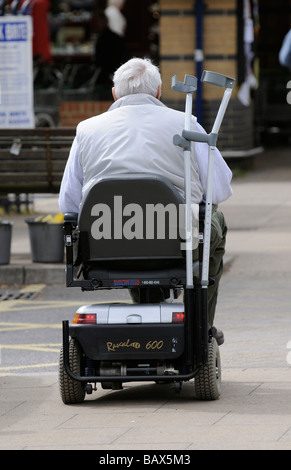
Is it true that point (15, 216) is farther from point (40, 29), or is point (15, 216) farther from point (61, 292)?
point (40, 29)

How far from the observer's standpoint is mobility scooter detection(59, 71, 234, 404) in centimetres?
611

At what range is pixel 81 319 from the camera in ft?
20.4

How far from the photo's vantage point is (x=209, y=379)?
6.19 m

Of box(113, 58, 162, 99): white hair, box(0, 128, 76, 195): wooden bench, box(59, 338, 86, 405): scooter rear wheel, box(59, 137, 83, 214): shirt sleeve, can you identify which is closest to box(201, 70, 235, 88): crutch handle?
box(113, 58, 162, 99): white hair

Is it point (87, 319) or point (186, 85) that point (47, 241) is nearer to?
point (87, 319)

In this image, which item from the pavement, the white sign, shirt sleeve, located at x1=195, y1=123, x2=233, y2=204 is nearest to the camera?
the pavement

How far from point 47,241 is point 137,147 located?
15.3 ft

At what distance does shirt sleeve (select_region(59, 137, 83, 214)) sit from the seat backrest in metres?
0.28

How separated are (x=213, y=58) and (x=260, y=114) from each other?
5.63 meters

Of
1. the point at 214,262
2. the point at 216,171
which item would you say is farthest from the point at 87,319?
the point at 216,171

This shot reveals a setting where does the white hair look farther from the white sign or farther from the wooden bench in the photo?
the white sign

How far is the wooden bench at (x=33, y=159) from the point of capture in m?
11.2

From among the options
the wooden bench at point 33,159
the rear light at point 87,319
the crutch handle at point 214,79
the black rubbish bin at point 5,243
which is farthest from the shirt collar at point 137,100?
the wooden bench at point 33,159
